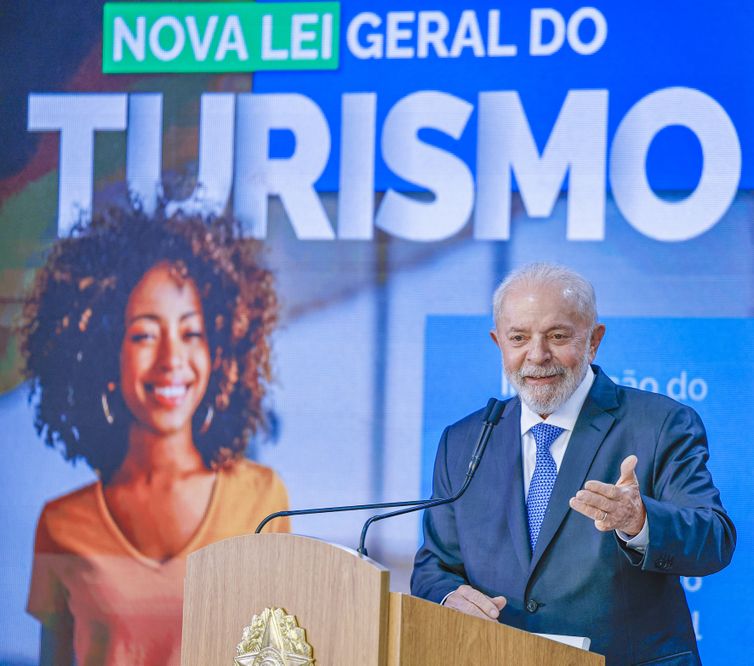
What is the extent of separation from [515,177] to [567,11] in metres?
0.66

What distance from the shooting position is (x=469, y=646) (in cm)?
205

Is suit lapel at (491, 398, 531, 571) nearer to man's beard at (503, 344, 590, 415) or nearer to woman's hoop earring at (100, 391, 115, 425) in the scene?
man's beard at (503, 344, 590, 415)

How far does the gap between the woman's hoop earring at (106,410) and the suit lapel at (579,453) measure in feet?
7.63

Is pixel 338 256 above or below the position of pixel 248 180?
below

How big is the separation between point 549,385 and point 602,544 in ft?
1.40

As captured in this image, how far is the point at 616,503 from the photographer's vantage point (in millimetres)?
2258

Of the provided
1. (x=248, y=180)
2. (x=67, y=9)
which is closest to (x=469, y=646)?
(x=248, y=180)

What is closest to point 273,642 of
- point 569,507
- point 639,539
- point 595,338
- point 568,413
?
point 639,539

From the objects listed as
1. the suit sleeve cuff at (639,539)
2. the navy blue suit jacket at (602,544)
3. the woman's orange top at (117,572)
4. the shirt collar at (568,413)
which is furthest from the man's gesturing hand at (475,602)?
the woman's orange top at (117,572)

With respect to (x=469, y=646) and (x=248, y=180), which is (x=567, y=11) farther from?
(x=469, y=646)

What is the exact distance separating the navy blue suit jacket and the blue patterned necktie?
0.11 ft

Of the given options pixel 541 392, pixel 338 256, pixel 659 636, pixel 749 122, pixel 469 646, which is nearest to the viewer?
pixel 469 646

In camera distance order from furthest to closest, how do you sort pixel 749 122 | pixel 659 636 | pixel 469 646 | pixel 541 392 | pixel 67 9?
pixel 67 9 < pixel 749 122 < pixel 541 392 < pixel 659 636 < pixel 469 646

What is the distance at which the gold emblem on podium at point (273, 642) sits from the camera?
2.01m
